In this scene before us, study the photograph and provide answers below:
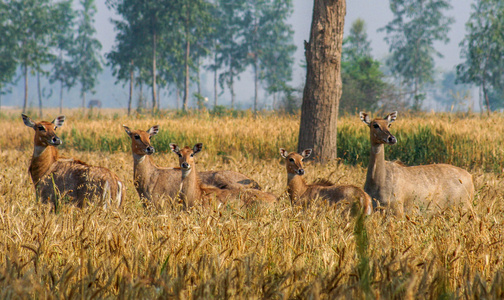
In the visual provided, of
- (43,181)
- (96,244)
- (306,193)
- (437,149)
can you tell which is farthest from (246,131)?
(96,244)

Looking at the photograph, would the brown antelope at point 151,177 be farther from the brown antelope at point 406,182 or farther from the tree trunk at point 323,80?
the tree trunk at point 323,80

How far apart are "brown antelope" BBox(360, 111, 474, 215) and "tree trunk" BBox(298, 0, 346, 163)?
4.27 metres

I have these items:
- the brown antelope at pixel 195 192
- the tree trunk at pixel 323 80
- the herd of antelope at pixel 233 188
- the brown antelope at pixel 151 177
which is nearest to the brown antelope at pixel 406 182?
the herd of antelope at pixel 233 188

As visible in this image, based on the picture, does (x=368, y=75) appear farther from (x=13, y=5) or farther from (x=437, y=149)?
(x=13, y=5)

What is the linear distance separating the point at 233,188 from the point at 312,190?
1556mm

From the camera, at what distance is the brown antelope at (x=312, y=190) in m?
6.76

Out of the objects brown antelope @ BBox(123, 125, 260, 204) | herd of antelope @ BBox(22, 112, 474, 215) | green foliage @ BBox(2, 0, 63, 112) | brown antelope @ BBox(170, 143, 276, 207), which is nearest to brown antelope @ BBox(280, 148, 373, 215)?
herd of antelope @ BBox(22, 112, 474, 215)

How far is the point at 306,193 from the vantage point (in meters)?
7.37

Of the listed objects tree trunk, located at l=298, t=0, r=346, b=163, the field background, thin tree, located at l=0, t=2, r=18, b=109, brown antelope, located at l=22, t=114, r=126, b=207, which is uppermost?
thin tree, located at l=0, t=2, r=18, b=109

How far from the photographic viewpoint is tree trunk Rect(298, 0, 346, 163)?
11.8 m

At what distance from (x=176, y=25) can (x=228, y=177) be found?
2025 inches

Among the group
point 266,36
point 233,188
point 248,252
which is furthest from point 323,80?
point 266,36

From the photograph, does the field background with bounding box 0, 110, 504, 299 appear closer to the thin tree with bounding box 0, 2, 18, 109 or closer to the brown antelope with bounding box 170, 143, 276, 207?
the brown antelope with bounding box 170, 143, 276, 207

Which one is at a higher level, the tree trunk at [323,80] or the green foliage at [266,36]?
the green foliage at [266,36]
